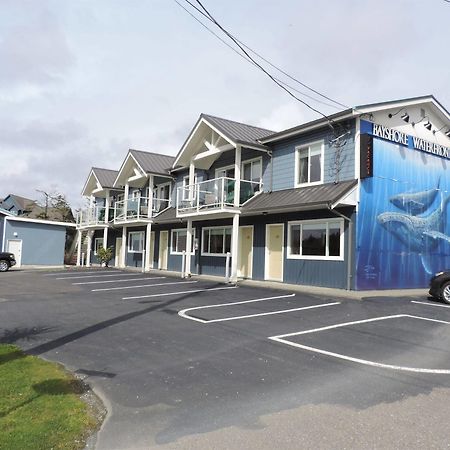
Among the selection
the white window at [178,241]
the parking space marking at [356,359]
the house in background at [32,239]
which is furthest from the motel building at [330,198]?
the house in background at [32,239]

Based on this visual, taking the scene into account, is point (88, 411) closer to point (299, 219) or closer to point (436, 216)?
point (299, 219)

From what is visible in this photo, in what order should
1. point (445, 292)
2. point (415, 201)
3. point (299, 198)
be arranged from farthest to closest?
point (415, 201), point (299, 198), point (445, 292)

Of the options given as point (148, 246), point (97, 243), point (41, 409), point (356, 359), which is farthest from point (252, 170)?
point (97, 243)

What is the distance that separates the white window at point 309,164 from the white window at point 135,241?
14793mm

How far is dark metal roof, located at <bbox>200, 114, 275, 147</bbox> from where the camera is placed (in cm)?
1827

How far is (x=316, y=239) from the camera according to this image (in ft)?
52.4

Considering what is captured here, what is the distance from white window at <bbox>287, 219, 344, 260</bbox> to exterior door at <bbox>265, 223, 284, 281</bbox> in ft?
2.17

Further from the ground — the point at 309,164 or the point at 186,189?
the point at 309,164

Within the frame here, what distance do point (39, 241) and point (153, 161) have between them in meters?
12.3

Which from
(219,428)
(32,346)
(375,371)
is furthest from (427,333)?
(32,346)

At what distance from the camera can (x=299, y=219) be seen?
16.7 meters

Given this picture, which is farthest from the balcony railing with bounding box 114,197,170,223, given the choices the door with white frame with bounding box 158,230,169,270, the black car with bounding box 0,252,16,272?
the black car with bounding box 0,252,16,272

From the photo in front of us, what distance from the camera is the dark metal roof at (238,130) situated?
18266 millimetres

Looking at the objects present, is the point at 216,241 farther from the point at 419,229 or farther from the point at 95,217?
the point at 95,217
